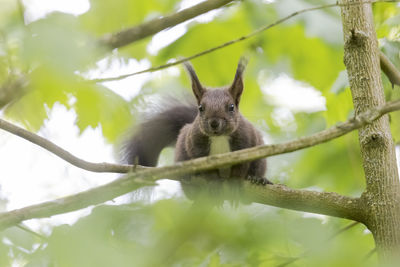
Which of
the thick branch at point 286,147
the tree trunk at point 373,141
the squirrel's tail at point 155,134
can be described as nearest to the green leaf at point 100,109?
the thick branch at point 286,147

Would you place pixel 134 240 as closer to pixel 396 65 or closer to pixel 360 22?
pixel 360 22

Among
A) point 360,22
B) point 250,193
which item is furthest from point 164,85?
point 360,22

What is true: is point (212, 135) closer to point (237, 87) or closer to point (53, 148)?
point (237, 87)

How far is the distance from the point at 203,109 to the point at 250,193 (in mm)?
1030

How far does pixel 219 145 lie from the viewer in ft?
A: 12.1

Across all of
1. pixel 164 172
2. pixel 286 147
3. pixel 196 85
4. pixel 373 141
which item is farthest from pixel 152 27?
pixel 196 85

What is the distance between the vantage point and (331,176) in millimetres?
3541

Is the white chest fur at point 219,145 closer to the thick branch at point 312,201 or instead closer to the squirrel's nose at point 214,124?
the squirrel's nose at point 214,124

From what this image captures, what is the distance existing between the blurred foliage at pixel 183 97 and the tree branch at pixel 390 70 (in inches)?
3.2

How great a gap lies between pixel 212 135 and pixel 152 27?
7.33 feet

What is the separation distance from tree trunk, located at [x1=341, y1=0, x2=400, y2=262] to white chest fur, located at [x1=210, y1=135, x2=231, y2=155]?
4.60 feet

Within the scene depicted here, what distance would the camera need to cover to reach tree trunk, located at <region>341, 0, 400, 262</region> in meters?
2.18

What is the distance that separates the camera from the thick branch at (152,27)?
1.17 metres

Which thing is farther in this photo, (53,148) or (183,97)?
(183,97)
